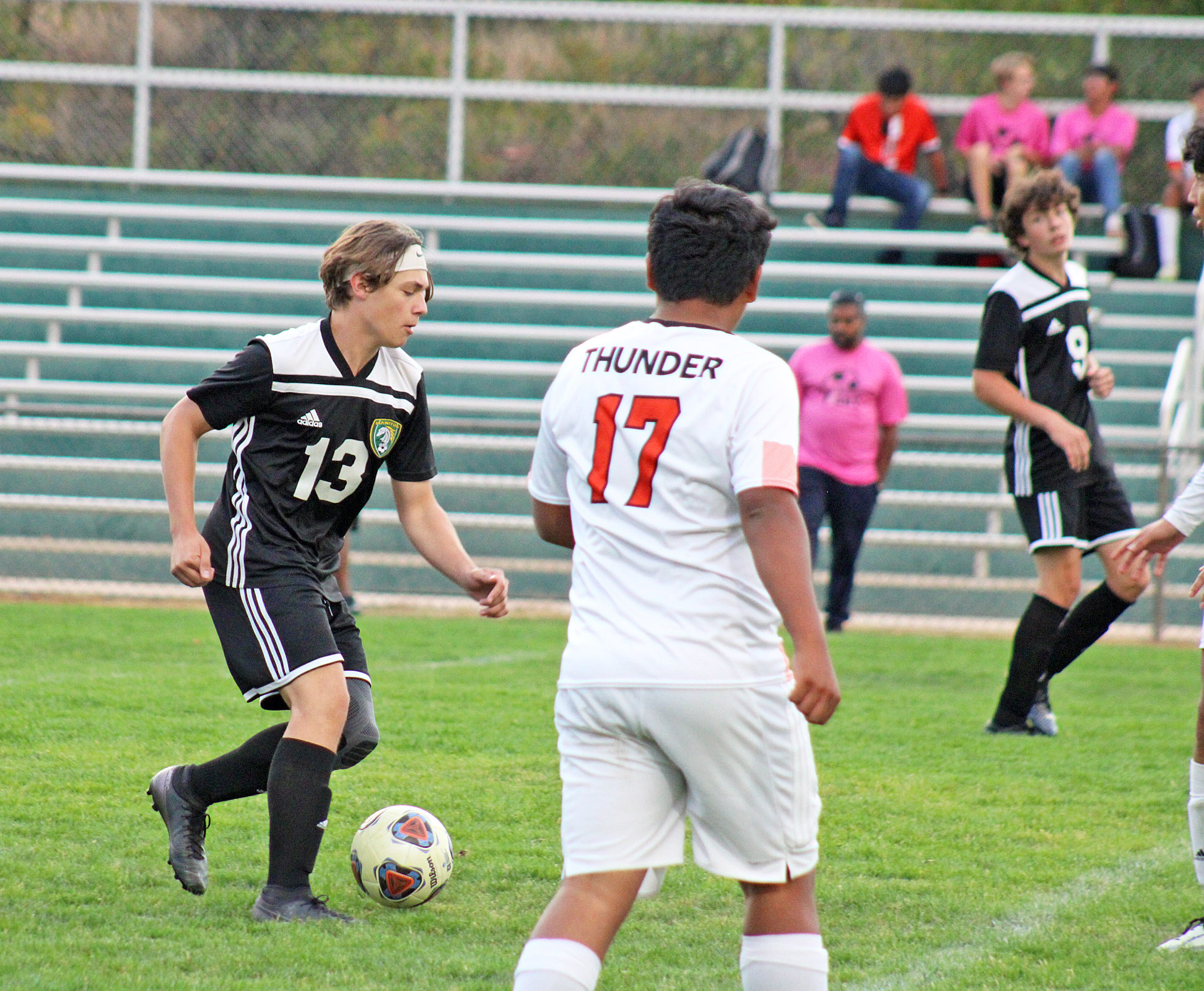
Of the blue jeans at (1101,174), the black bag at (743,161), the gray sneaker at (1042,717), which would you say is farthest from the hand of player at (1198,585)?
the blue jeans at (1101,174)

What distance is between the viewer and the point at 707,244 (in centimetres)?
271

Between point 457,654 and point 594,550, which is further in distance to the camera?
point 457,654

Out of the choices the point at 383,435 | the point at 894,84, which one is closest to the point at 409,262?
the point at 383,435

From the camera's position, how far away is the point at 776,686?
2619 mm

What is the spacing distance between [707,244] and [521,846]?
2.36m

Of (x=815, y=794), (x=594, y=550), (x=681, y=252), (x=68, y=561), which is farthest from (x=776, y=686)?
(x=68, y=561)

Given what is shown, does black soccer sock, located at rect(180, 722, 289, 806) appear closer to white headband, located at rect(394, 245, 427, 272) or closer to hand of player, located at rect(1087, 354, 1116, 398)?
white headband, located at rect(394, 245, 427, 272)

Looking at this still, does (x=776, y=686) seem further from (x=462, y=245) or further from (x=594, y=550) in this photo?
(x=462, y=245)

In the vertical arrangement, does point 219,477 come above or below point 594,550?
below

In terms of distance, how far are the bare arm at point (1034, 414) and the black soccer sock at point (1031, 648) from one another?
2.06 feet

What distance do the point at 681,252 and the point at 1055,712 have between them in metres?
5.18

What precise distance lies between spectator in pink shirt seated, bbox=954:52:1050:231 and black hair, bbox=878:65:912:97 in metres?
0.75

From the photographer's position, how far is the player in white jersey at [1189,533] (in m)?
3.64

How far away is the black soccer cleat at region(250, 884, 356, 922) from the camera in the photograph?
369cm
